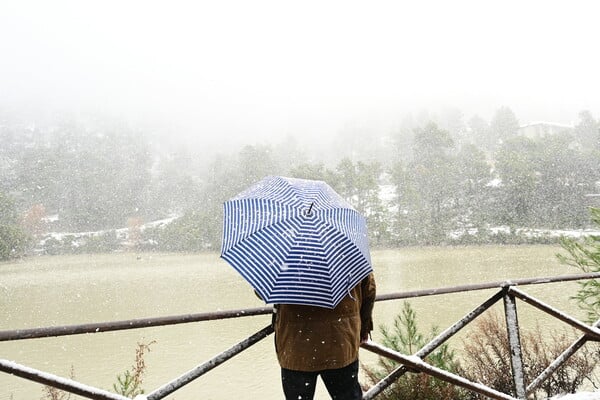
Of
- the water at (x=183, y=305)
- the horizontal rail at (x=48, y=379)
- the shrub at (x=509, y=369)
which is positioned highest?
the horizontal rail at (x=48, y=379)

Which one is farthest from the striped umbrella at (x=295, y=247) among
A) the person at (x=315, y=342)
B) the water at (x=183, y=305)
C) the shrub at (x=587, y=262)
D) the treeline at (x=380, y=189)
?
the treeline at (x=380, y=189)

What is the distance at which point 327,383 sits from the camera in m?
1.29

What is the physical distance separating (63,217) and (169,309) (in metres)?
37.7

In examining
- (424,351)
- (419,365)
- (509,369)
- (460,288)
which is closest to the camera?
(419,365)

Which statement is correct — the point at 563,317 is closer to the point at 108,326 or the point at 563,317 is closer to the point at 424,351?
the point at 424,351

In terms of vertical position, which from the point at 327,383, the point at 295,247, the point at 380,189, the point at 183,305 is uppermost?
the point at 295,247

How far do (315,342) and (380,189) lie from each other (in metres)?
32.5

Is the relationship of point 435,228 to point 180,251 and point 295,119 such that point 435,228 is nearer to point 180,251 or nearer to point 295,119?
point 180,251

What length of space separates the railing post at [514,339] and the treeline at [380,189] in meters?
27.8

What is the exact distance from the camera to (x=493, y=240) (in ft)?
93.2

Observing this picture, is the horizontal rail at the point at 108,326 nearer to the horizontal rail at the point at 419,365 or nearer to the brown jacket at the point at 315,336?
the brown jacket at the point at 315,336

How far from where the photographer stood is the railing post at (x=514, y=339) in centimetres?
188

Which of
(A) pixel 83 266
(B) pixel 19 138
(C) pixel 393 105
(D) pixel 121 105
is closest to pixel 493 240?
(A) pixel 83 266

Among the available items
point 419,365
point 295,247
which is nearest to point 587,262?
point 419,365
